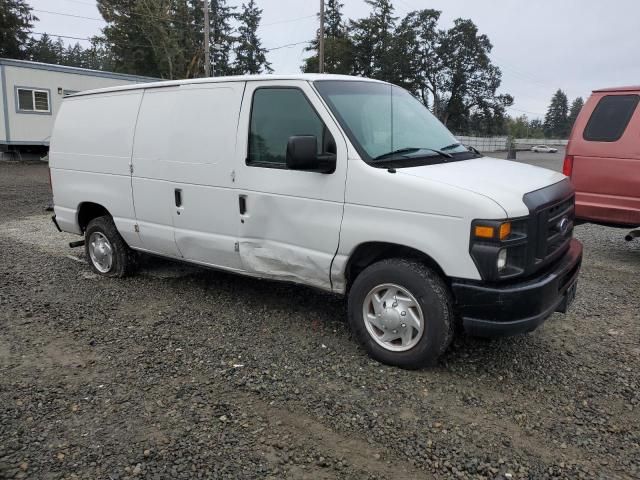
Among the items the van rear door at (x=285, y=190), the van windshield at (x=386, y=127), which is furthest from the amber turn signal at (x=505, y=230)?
the van rear door at (x=285, y=190)

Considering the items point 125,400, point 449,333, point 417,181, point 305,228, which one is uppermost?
point 417,181

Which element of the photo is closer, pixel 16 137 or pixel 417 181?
pixel 417 181

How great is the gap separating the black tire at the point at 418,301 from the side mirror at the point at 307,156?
83cm

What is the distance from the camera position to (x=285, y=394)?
3508 mm

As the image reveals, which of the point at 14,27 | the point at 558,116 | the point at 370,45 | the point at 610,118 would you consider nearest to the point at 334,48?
the point at 370,45

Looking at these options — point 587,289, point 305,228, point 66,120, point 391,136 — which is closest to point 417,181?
point 391,136

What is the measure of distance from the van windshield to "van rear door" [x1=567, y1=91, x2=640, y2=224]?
2.86m

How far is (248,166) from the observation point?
4441 mm

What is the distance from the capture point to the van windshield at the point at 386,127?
13.0 ft

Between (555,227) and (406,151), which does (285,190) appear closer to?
(406,151)

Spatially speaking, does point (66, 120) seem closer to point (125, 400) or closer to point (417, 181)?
point (125, 400)

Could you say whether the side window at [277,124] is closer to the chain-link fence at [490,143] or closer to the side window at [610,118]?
the side window at [610,118]

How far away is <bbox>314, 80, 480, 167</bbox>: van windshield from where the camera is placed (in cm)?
396

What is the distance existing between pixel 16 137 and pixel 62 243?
1608 cm
